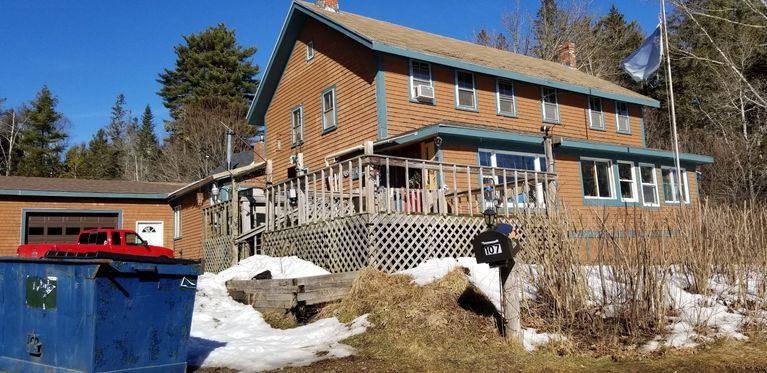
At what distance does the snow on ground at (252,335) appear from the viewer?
689cm

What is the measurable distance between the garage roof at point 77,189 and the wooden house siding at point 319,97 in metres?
6.61

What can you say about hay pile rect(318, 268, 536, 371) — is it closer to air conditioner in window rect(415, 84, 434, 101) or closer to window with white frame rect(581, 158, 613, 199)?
air conditioner in window rect(415, 84, 434, 101)

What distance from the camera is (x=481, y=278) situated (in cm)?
884

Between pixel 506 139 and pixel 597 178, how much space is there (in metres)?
4.64

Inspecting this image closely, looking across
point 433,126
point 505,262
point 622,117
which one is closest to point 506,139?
point 433,126

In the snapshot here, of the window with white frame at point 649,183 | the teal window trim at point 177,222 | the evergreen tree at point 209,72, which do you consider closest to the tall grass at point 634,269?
the window with white frame at point 649,183

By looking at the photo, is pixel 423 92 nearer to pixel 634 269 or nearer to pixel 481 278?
pixel 481 278

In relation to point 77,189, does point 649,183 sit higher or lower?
lower

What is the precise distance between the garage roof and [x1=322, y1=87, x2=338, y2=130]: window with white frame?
33.1ft

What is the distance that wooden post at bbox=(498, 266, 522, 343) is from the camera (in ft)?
22.6

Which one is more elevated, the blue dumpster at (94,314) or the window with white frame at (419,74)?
the window with white frame at (419,74)

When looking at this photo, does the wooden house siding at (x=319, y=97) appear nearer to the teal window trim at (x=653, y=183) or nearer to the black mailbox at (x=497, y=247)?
the teal window trim at (x=653, y=183)

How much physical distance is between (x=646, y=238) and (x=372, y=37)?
11660 millimetres

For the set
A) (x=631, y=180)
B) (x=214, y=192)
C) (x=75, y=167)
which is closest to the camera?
(x=631, y=180)
